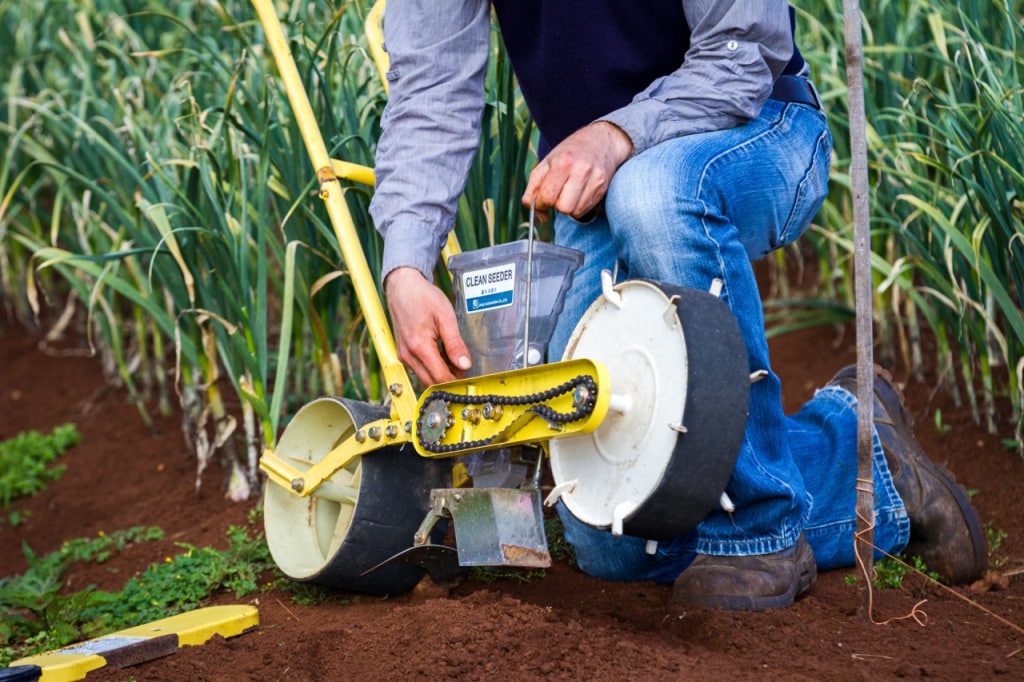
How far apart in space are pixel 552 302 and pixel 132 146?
5.25 ft

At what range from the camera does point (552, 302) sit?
6.38 ft

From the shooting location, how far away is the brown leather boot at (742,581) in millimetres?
1876

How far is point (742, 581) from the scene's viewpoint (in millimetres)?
1880

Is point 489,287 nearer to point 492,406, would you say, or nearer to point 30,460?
point 492,406

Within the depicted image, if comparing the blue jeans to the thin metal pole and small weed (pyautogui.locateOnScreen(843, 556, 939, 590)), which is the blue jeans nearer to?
small weed (pyautogui.locateOnScreen(843, 556, 939, 590))

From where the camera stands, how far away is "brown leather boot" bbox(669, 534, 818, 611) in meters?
1.88

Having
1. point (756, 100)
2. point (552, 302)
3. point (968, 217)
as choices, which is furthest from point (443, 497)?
point (968, 217)

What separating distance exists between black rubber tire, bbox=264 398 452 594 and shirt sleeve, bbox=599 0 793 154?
2.13 ft

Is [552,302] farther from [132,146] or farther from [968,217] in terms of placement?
[132,146]

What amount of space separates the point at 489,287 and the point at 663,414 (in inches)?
17.2

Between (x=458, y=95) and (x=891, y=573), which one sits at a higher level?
(x=458, y=95)

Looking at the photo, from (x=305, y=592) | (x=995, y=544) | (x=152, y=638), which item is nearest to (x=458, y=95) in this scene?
(x=305, y=592)

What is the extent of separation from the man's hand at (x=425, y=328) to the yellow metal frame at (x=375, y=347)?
58 mm

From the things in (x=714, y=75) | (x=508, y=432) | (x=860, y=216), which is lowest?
(x=508, y=432)
